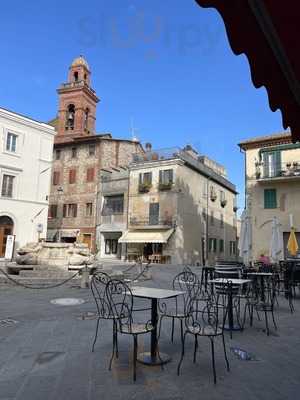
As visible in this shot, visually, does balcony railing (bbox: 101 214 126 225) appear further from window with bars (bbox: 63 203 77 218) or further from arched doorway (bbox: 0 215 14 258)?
arched doorway (bbox: 0 215 14 258)

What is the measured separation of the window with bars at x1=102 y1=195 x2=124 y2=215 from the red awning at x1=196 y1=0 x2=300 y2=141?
2923 cm

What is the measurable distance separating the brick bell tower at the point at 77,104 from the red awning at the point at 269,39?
36.1m

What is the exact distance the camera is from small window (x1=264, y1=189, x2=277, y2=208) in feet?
73.3

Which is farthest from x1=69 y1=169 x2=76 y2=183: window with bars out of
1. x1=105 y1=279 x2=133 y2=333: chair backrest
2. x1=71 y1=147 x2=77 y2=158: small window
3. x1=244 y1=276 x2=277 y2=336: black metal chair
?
x1=105 y1=279 x2=133 y2=333: chair backrest

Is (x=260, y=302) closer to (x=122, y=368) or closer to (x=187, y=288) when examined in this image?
(x=187, y=288)

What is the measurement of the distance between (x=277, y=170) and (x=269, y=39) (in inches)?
848

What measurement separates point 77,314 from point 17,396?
3.81 meters

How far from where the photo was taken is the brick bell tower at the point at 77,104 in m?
37.9

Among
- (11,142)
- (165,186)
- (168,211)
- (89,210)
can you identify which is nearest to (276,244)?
(168,211)

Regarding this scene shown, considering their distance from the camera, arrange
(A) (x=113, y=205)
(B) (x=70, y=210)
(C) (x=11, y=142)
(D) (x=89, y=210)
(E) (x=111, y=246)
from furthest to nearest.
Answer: (B) (x=70, y=210), (D) (x=89, y=210), (A) (x=113, y=205), (E) (x=111, y=246), (C) (x=11, y=142)

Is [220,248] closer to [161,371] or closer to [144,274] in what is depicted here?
[144,274]

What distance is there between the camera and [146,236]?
2881cm

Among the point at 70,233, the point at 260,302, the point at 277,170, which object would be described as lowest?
the point at 260,302

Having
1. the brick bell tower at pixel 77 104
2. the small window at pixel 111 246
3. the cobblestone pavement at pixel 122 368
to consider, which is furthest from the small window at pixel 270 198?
the brick bell tower at pixel 77 104
